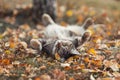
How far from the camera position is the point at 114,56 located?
21.4 feet

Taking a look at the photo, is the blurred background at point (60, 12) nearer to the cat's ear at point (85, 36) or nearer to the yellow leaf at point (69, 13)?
the yellow leaf at point (69, 13)

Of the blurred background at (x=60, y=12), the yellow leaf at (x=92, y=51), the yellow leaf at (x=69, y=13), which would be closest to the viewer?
the yellow leaf at (x=92, y=51)

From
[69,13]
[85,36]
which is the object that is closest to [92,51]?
[85,36]

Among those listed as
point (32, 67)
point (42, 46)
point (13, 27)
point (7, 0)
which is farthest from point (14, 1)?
point (32, 67)

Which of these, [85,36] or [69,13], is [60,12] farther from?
[85,36]

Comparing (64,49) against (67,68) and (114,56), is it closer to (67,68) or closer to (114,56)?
(67,68)

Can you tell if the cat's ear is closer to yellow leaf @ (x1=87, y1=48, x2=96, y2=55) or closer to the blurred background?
yellow leaf @ (x1=87, y1=48, x2=96, y2=55)

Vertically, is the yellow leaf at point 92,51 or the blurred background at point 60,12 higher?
the blurred background at point 60,12

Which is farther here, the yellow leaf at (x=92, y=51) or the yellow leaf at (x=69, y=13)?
the yellow leaf at (x=69, y=13)

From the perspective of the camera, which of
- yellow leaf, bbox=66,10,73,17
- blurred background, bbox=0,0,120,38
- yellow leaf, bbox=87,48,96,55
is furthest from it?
yellow leaf, bbox=66,10,73,17

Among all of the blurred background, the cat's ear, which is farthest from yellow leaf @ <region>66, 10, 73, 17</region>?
the cat's ear

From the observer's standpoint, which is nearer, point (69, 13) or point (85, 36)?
point (85, 36)

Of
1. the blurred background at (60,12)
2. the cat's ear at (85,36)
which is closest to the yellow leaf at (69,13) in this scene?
the blurred background at (60,12)

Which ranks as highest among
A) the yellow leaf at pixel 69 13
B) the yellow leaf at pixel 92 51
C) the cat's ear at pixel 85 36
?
the yellow leaf at pixel 69 13
